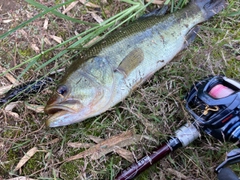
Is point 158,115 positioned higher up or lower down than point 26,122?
lower down

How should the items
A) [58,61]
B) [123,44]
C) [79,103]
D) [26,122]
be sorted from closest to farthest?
[79,103], [123,44], [26,122], [58,61]

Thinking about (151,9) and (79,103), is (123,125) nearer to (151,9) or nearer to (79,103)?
(79,103)

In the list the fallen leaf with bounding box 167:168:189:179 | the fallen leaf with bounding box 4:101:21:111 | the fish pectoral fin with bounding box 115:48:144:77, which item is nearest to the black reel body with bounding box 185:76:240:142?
the fallen leaf with bounding box 167:168:189:179

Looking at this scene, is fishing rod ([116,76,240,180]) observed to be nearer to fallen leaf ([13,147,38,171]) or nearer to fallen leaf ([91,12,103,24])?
fallen leaf ([13,147,38,171])

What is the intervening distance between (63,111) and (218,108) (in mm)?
1428

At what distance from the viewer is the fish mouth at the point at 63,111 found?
2917mm

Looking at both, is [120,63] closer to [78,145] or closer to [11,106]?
[78,145]

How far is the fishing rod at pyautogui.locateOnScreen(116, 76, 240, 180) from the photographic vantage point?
266 cm

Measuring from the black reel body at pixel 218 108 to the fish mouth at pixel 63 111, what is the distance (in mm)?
1063

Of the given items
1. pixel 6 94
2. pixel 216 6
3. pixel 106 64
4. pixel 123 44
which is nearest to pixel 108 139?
pixel 106 64

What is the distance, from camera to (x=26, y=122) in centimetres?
340

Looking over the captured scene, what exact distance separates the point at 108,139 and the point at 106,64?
31.4 inches

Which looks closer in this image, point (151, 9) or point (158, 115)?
point (158, 115)

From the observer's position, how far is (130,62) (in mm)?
3111
